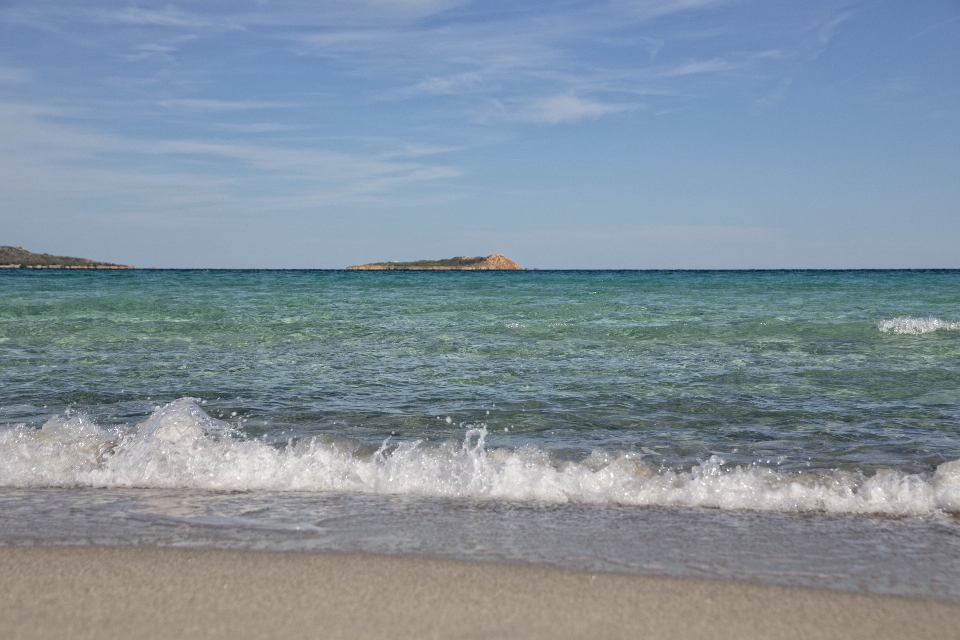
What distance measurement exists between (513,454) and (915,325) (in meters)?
11.8

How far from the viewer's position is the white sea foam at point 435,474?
13.7 ft

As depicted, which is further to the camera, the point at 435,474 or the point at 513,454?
the point at 513,454

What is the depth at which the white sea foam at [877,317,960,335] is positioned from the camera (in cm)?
1331

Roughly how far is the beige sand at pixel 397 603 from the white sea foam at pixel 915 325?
12.1 meters

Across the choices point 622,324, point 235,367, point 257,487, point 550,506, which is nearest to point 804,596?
point 550,506

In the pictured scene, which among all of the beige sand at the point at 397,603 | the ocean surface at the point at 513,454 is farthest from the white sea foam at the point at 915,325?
the beige sand at the point at 397,603

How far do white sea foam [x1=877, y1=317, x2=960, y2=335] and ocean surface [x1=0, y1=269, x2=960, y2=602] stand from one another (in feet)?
6.84

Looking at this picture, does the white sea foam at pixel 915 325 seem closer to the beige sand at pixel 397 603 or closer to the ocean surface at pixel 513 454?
the ocean surface at pixel 513 454

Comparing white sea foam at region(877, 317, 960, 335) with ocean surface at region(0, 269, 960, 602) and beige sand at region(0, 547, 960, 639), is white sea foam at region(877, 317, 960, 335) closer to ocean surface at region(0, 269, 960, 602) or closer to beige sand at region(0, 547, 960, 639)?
ocean surface at region(0, 269, 960, 602)

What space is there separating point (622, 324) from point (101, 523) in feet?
38.9

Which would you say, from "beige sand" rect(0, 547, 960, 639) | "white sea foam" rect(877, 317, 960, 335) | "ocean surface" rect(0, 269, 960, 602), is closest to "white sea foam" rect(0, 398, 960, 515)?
"ocean surface" rect(0, 269, 960, 602)

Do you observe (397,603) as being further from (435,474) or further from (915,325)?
(915,325)

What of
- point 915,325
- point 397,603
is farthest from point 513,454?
point 915,325

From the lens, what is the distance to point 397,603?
273cm
